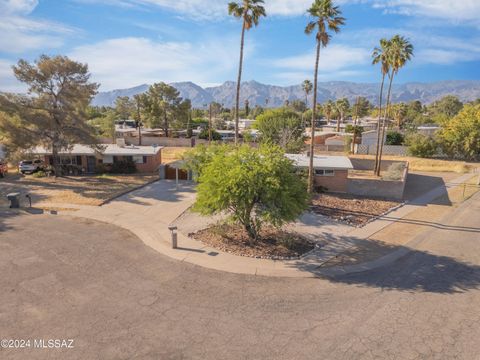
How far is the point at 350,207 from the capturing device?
79.3 feet

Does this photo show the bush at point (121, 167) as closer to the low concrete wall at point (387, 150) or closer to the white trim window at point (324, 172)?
the white trim window at point (324, 172)

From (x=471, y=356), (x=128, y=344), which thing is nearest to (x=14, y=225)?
(x=128, y=344)

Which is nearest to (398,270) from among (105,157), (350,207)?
(350,207)

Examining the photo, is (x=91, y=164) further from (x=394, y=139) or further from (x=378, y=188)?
(x=394, y=139)

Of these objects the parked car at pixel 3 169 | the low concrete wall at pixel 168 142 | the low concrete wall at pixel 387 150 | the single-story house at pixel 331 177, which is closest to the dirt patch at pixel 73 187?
the parked car at pixel 3 169

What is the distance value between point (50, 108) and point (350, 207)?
28.5 m

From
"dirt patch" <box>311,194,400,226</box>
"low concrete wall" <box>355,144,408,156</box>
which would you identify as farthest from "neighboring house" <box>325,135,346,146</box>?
"dirt patch" <box>311,194,400,226</box>

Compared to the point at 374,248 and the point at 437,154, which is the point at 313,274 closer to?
the point at 374,248

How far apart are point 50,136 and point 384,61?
33.4 m

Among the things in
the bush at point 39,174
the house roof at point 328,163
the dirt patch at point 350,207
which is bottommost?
the dirt patch at point 350,207

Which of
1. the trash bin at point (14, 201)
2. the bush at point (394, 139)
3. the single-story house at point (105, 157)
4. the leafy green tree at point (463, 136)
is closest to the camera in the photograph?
the trash bin at point (14, 201)

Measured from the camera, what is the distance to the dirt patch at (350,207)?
21.8 m

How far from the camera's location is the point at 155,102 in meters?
63.8

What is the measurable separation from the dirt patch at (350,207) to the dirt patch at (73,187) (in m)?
16.3
